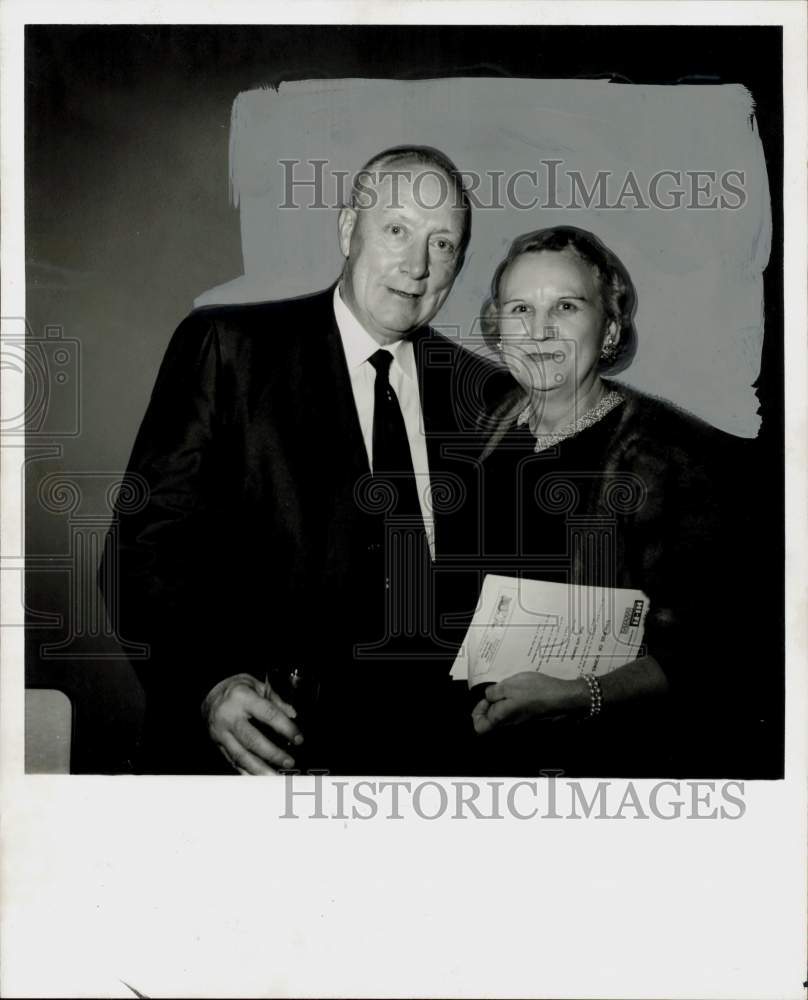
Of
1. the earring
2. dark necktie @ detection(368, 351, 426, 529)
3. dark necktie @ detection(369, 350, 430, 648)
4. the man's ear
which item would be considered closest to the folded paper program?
dark necktie @ detection(369, 350, 430, 648)

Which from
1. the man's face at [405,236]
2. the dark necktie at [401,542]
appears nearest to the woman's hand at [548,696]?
the dark necktie at [401,542]

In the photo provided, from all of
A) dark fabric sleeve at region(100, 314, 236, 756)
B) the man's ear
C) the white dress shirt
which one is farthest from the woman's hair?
dark fabric sleeve at region(100, 314, 236, 756)

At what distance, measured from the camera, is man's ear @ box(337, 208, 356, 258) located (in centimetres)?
248

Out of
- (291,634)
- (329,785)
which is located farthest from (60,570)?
(329,785)

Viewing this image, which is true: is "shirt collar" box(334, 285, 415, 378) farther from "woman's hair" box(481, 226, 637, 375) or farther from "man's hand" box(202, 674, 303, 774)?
"man's hand" box(202, 674, 303, 774)

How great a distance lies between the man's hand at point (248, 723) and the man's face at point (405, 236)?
1058 mm

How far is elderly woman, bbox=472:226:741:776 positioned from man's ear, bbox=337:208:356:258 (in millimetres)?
384

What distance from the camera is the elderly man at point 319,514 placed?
2469 millimetres

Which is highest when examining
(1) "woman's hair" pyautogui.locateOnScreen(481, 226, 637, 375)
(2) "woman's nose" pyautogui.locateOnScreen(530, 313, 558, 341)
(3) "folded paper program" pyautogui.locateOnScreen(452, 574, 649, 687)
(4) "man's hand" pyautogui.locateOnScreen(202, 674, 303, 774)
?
(1) "woman's hair" pyautogui.locateOnScreen(481, 226, 637, 375)

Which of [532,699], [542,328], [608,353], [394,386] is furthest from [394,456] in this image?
[532,699]

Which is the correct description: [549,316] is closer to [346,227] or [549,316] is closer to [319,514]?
[346,227]

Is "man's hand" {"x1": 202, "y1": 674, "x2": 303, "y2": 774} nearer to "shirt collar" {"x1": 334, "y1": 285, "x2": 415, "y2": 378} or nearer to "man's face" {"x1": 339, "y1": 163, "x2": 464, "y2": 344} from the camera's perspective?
"shirt collar" {"x1": 334, "y1": 285, "x2": 415, "y2": 378}

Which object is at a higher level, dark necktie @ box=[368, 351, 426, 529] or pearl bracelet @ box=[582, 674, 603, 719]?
dark necktie @ box=[368, 351, 426, 529]

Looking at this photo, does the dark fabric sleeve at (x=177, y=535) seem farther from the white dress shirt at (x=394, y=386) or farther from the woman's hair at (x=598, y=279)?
the woman's hair at (x=598, y=279)
